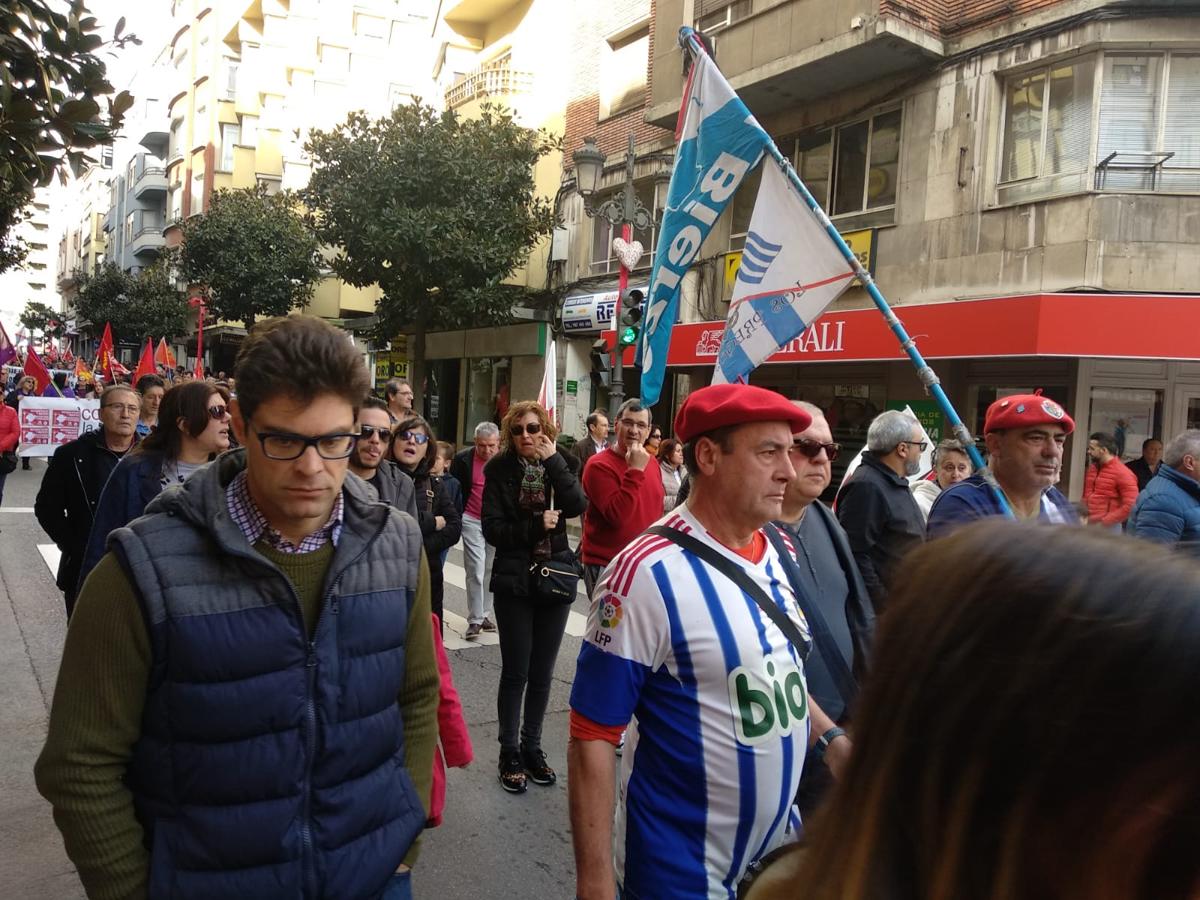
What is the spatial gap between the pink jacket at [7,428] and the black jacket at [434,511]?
24.5 feet

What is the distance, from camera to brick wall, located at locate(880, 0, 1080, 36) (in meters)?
12.0

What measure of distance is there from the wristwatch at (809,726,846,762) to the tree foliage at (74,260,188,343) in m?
47.2

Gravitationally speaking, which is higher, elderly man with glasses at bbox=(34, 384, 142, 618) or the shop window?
the shop window

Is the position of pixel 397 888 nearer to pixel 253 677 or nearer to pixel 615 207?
pixel 253 677

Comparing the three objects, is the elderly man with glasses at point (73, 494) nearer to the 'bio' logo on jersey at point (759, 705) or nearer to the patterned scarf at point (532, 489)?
the patterned scarf at point (532, 489)

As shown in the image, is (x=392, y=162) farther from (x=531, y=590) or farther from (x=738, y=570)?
(x=738, y=570)

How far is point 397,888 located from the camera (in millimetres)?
1996

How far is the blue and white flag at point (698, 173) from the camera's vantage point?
4.80 m

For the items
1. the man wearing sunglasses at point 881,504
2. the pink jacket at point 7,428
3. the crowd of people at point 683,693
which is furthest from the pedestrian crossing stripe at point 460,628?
the crowd of people at point 683,693

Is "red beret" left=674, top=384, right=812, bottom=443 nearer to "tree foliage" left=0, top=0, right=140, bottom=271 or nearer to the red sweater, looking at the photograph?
the red sweater

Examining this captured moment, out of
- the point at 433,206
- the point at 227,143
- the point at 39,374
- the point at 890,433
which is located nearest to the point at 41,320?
the point at 227,143

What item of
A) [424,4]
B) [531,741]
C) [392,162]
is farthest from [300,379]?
[424,4]

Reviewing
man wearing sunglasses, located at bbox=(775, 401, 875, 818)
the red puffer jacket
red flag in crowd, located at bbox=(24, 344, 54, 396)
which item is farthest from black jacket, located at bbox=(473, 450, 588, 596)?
red flag in crowd, located at bbox=(24, 344, 54, 396)

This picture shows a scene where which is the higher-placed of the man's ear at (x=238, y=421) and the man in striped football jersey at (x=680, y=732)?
the man's ear at (x=238, y=421)
